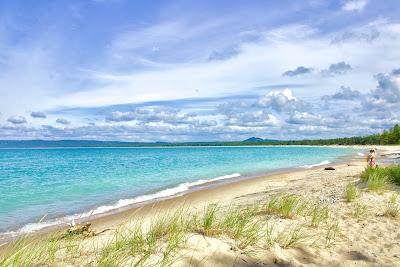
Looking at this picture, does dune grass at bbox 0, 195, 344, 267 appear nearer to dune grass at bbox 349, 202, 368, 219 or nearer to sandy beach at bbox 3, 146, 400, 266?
sandy beach at bbox 3, 146, 400, 266

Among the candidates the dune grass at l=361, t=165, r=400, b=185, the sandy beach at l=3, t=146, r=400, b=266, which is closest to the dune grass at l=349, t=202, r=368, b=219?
the sandy beach at l=3, t=146, r=400, b=266

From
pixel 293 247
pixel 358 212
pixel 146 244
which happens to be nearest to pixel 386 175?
pixel 358 212

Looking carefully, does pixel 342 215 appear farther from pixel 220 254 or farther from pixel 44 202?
pixel 44 202

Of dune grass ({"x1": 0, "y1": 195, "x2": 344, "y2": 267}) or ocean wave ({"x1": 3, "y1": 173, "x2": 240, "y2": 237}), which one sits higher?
dune grass ({"x1": 0, "y1": 195, "x2": 344, "y2": 267})

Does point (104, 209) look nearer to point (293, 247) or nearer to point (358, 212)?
point (358, 212)

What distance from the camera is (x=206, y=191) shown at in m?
21.2

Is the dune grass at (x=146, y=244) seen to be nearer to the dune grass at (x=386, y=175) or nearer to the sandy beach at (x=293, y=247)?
the sandy beach at (x=293, y=247)

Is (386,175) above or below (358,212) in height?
above

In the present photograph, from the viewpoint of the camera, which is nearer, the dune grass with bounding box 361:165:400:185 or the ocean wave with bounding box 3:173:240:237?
the ocean wave with bounding box 3:173:240:237

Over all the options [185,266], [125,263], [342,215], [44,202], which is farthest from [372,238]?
[44,202]

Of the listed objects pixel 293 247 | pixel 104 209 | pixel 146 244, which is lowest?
pixel 104 209

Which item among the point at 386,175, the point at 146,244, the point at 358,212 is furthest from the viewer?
the point at 386,175

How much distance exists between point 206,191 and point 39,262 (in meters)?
16.3

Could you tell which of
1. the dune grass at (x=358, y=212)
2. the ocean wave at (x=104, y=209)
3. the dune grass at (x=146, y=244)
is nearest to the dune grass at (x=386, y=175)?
the dune grass at (x=358, y=212)
